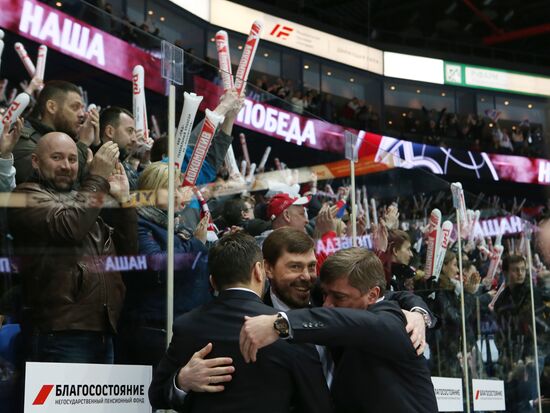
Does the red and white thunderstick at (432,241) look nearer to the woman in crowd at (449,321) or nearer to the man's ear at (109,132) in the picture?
the woman in crowd at (449,321)

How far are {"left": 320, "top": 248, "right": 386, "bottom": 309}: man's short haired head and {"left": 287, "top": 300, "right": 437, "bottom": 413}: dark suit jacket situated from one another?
0.18 ft

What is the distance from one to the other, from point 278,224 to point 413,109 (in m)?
16.0

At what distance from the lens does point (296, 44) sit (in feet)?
55.0

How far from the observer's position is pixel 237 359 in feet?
7.72

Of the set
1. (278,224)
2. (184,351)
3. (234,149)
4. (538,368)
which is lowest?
(538,368)

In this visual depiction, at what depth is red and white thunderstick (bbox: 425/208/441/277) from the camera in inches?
176

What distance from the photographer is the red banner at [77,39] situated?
2.51 metres

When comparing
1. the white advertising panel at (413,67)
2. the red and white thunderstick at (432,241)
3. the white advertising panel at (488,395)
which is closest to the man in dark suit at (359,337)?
the red and white thunderstick at (432,241)

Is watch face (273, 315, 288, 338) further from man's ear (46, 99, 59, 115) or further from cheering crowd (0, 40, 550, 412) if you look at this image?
man's ear (46, 99, 59, 115)

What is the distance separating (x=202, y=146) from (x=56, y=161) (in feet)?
2.19

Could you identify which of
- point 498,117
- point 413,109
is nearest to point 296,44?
point 413,109

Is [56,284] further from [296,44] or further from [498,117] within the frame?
[498,117]

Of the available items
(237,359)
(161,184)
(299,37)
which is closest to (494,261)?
(161,184)

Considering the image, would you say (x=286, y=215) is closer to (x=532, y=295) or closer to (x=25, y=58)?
(x=25, y=58)
